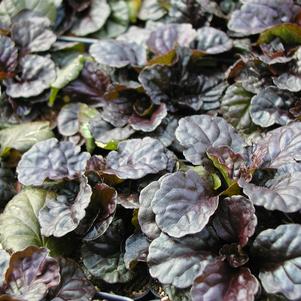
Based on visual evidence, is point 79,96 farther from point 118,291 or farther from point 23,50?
point 118,291

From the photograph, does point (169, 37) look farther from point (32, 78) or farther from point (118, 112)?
point (32, 78)

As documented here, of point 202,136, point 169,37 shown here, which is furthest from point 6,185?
point 169,37

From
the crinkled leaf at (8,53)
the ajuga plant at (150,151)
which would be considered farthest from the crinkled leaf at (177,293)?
the crinkled leaf at (8,53)

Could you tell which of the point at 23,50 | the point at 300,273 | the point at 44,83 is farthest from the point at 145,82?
the point at 300,273

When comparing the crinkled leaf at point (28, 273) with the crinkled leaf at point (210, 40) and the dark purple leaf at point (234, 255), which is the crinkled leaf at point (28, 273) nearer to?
the dark purple leaf at point (234, 255)

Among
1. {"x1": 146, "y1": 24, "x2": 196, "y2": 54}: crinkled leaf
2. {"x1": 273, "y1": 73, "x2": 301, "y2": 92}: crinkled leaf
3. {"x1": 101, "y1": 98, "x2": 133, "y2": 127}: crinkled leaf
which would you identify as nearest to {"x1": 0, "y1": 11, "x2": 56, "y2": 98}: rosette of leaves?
{"x1": 101, "y1": 98, "x2": 133, "y2": 127}: crinkled leaf

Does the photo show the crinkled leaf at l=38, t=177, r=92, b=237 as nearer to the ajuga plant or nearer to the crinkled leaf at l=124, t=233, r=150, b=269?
the ajuga plant
